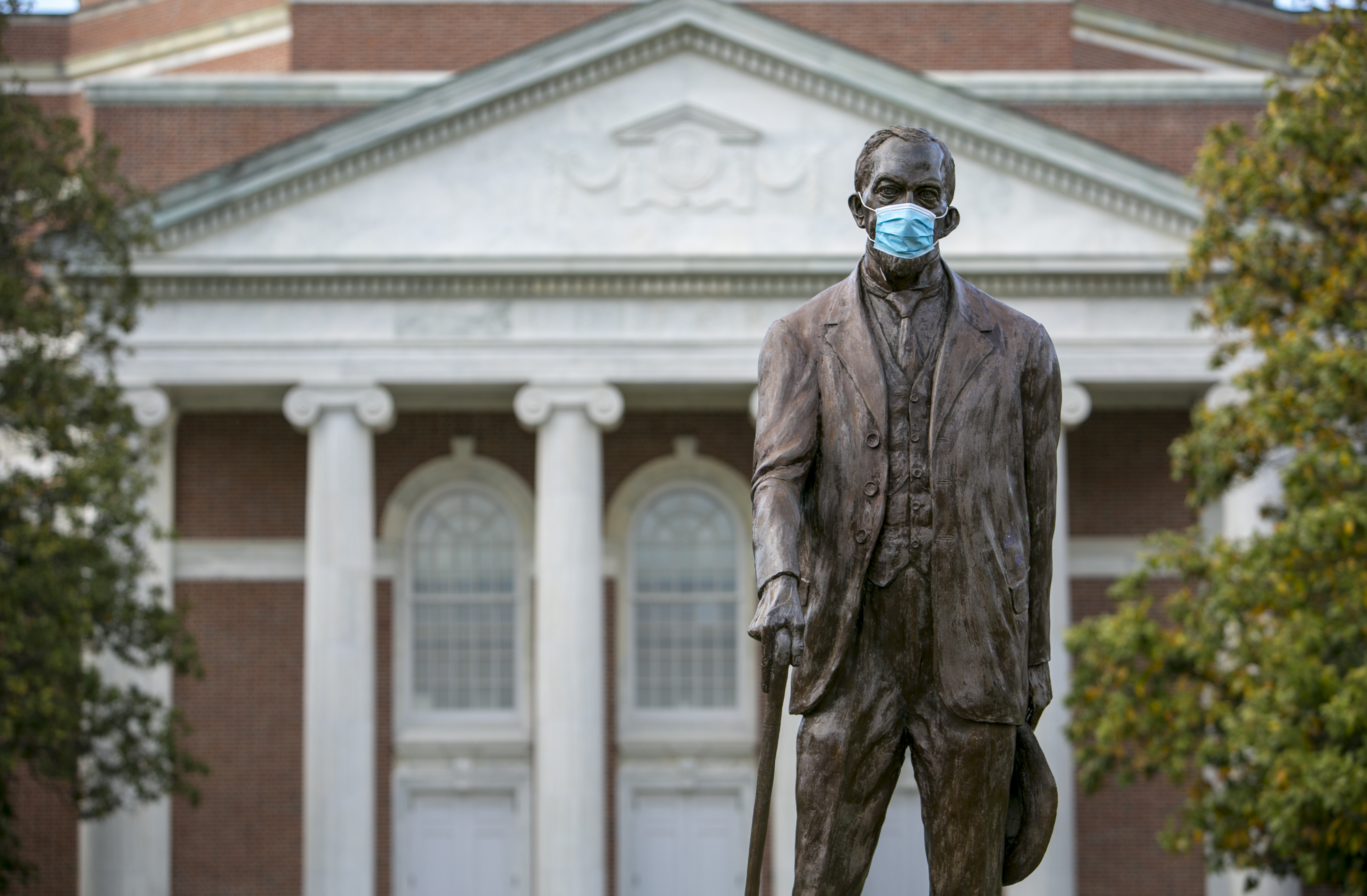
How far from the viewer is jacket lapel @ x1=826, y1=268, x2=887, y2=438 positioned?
5.46 m

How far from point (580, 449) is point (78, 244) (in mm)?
7388

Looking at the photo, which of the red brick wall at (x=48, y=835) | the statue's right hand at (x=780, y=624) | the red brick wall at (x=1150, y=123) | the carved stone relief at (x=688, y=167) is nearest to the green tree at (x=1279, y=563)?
the carved stone relief at (x=688, y=167)

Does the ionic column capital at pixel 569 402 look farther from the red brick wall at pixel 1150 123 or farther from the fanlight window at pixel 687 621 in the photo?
the red brick wall at pixel 1150 123

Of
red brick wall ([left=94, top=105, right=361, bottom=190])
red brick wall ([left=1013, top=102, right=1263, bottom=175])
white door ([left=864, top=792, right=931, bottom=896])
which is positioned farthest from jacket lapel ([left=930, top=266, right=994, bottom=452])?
red brick wall ([left=94, top=105, right=361, bottom=190])

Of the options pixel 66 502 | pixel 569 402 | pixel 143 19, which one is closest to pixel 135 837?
pixel 66 502

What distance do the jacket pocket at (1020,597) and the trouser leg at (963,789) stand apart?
0.33 m

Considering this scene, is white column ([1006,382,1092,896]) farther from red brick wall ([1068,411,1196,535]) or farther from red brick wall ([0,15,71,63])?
red brick wall ([0,15,71,63])

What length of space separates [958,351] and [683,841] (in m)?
24.0

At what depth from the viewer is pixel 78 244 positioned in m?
21.3

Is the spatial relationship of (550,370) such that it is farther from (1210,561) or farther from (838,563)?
(838,563)

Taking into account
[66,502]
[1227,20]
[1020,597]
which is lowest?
[1020,597]

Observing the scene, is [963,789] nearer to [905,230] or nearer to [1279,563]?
[905,230]

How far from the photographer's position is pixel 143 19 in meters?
37.6

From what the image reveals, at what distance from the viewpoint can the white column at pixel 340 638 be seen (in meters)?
24.7
